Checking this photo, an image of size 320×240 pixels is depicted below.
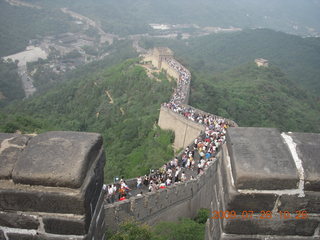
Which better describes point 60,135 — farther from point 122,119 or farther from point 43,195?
point 122,119

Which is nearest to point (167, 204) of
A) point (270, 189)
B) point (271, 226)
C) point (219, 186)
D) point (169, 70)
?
point (219, 186)

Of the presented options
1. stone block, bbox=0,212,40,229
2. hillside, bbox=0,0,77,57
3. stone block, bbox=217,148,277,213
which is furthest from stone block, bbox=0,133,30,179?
hillside, bbox=0,0,77,57

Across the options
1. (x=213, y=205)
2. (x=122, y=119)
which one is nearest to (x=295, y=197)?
(x=213, y=205)

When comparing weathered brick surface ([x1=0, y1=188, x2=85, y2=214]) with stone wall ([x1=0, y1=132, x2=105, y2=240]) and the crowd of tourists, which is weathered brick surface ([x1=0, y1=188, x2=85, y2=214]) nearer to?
stone wall ([x1=0, y1=132, x2=105, y2=240])

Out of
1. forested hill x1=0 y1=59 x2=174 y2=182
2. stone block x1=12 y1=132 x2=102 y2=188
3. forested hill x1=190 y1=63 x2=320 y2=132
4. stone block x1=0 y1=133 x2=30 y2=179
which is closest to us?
stone block x1=12 y1=132 x2=102 y2=188

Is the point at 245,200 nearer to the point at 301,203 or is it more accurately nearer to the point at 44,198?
the point at 301,203

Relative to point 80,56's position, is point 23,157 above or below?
above
